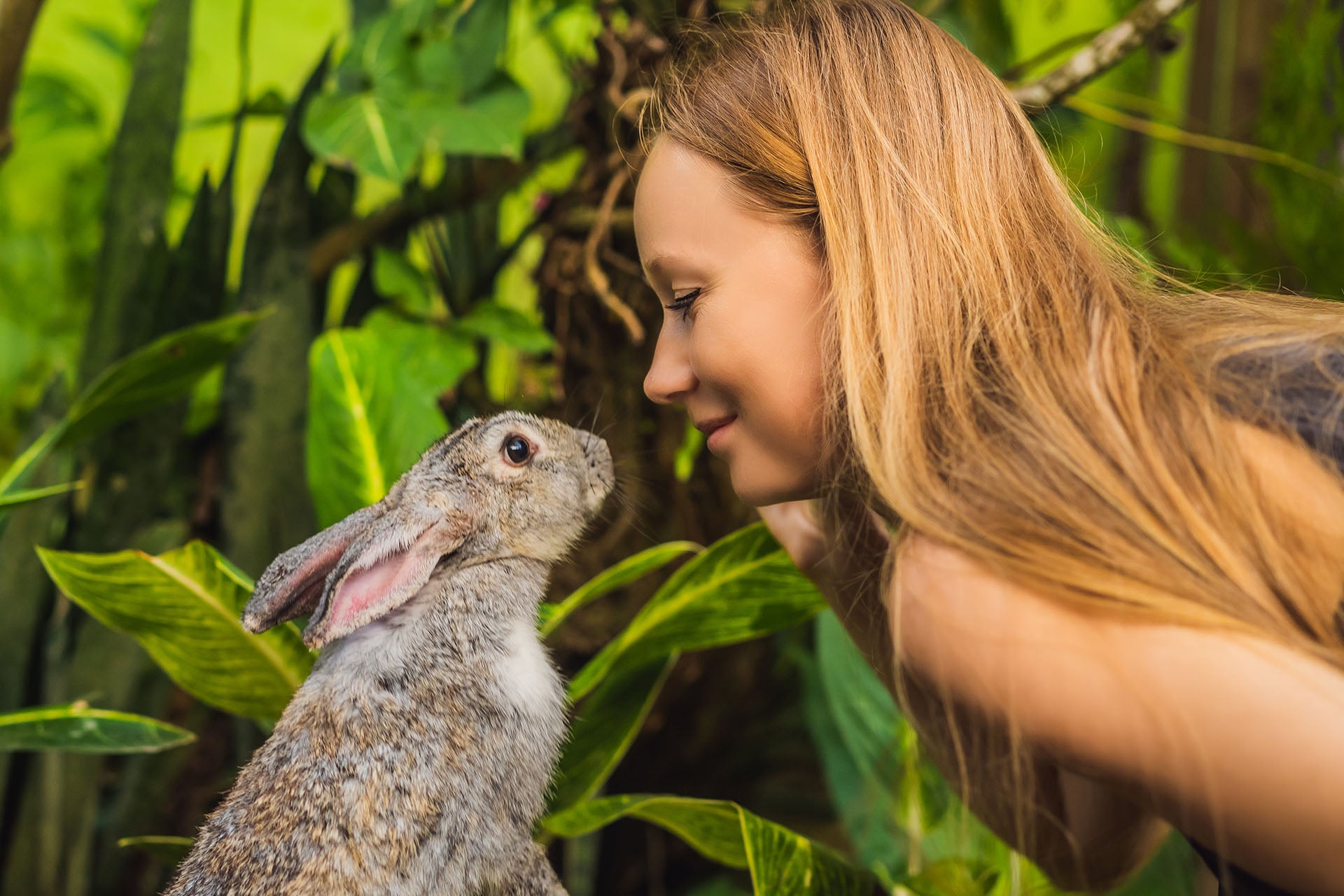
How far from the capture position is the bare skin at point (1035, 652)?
494 millimetres

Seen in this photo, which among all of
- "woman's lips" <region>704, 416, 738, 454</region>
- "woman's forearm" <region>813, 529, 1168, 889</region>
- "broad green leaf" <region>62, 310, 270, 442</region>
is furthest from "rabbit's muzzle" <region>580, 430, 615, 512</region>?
"broad green leaf" <region>62, 310, 270, 442</region>

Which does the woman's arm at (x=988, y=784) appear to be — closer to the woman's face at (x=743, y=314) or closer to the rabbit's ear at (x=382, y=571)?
the woman's face at (x=743, y=314)

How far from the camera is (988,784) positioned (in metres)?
0.83

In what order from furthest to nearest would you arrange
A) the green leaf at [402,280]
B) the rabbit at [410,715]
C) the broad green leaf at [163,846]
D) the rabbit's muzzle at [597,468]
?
1. the green leaf at [402,280]
2. the broad green leaf at [163,846]
3. the rabbit's muzzle at [597,468]
4. the rabbit at [410,715]

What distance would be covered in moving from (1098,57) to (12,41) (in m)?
1.50

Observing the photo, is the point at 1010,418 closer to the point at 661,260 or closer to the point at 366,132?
the point at 661,260

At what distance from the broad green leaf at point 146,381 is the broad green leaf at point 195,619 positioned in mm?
230

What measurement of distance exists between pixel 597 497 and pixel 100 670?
32.7 inches

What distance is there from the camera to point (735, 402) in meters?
0.72

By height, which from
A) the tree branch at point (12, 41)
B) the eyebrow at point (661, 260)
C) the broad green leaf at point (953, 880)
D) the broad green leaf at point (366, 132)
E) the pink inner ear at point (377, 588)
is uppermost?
the tree branch at point (12, 41)

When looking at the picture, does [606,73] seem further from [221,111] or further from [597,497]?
[221,111]

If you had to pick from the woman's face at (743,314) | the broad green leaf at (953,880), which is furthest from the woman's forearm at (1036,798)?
the woman's face at (743,314)

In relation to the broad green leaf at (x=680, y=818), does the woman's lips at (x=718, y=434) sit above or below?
above

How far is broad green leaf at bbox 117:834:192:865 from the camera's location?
964 mm
